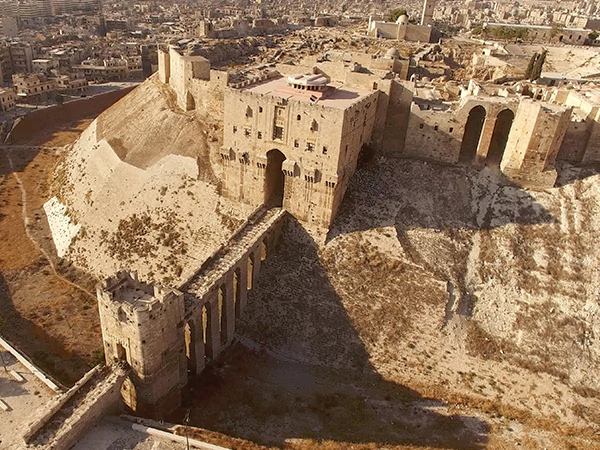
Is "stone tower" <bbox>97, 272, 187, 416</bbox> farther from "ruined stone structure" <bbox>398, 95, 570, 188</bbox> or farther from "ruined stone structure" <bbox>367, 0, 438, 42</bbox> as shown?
"ruined stone structure" <bbox>367, 0, 438, 42</bbox>

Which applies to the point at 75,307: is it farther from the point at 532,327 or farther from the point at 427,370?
the point at 532,327

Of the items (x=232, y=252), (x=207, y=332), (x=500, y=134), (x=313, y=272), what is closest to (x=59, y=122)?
(x=232, y=252)

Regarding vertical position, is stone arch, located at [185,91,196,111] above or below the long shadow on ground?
above

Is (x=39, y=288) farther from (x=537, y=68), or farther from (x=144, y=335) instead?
(x=537, y=68)

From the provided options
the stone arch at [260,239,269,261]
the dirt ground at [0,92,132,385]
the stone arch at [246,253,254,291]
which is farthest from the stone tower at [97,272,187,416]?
the stone arch at [260,239,269,261]

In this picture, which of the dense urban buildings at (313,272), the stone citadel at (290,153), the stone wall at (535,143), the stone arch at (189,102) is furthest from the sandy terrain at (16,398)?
the stone wall at (535,143)

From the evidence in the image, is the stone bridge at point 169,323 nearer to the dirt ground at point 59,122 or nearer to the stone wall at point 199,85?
the stone wall at point 199,85

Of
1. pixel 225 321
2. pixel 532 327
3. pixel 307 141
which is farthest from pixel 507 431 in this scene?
pixel 307 141
